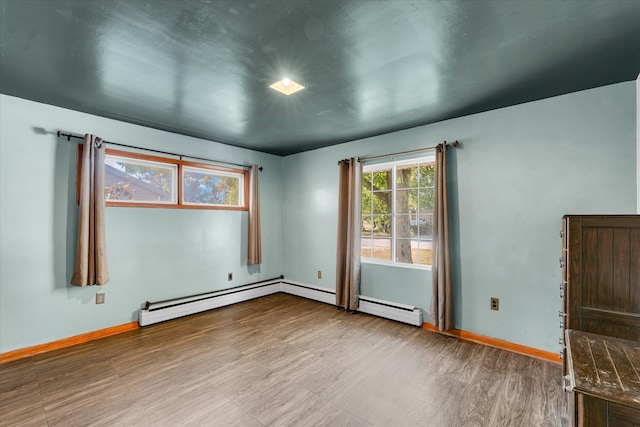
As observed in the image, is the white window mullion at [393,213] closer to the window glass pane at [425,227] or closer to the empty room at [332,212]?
the empty room at [332,212]

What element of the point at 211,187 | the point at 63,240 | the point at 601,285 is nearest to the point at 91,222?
the point at 63,240

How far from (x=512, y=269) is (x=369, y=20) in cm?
261

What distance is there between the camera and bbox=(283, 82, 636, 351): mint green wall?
2410 mm

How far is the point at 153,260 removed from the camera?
3.57 m

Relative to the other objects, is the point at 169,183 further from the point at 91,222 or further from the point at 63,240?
the point at 63,240

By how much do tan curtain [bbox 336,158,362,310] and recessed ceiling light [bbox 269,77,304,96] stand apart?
171 centimetres

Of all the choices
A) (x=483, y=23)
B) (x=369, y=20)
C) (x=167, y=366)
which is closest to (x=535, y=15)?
(x=483, y=23)

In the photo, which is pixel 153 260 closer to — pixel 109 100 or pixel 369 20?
pixel 109 100

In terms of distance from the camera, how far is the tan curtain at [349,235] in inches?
156

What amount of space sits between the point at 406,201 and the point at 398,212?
181 millimetres

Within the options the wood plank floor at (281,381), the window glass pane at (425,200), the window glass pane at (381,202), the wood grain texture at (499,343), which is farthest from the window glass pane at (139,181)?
the wood grain texture at (499,343)

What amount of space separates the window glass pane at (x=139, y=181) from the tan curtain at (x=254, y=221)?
3.65ft

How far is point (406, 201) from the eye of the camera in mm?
3717

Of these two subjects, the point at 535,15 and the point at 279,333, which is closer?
the point at 535,15
